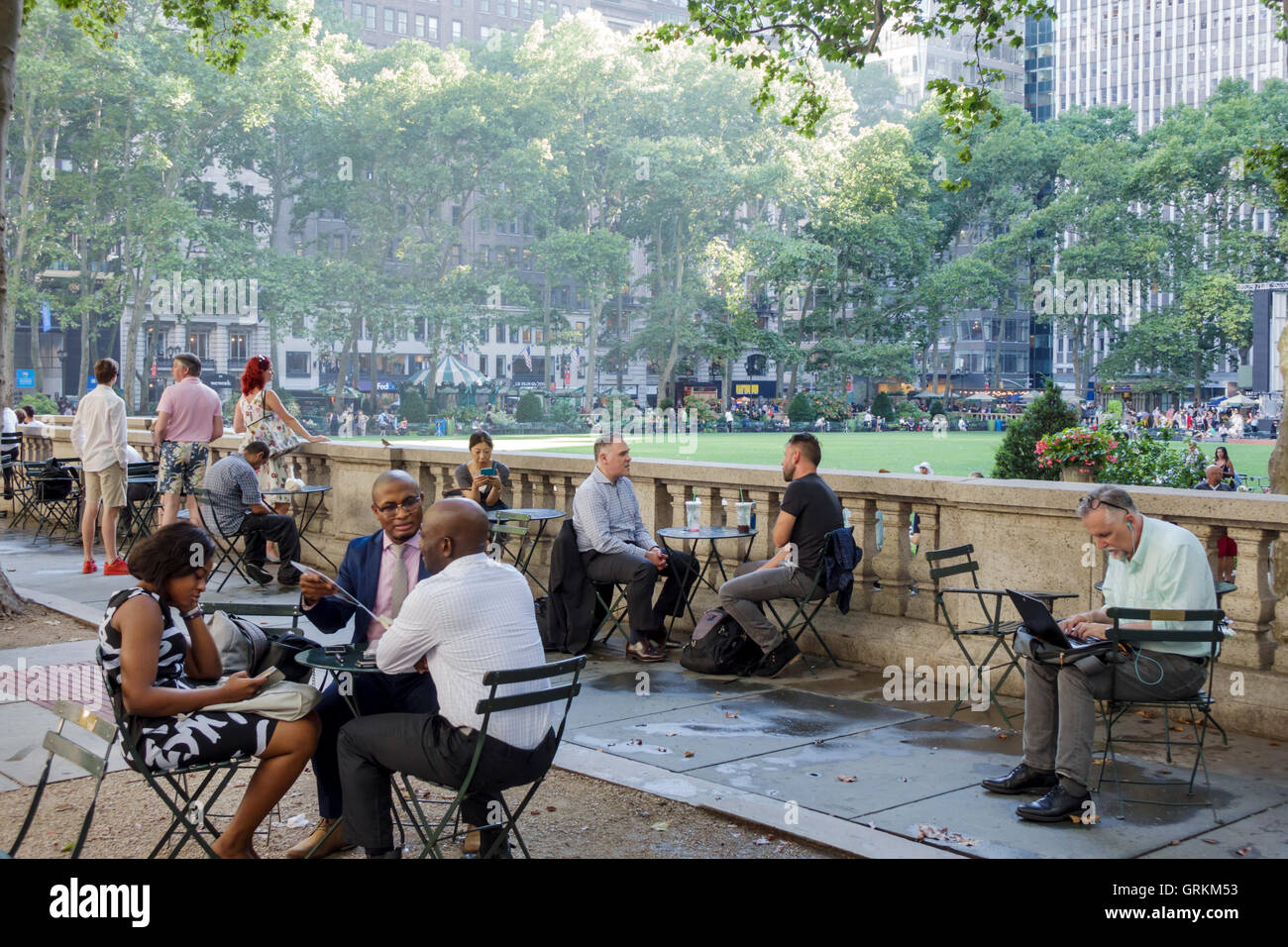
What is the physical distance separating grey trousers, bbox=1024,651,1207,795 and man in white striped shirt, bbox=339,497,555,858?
91.7 inches

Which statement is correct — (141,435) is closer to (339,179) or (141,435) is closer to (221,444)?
(221,444)

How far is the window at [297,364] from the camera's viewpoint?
261ft

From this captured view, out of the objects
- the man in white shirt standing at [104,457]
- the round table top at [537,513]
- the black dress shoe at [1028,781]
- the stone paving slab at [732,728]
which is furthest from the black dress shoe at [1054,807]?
the man in white shirt standing at [104,457]

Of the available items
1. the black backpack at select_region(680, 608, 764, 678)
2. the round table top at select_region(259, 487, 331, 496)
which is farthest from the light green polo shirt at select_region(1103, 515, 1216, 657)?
the round table top at select_region(259, 487, 331, 496)

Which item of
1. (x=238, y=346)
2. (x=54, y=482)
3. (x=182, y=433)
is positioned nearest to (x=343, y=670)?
(x=182, y=433)

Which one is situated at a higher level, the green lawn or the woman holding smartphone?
the woman holding smartphone

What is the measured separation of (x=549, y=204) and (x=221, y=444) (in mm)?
60001

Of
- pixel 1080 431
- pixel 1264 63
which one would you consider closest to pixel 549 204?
pixel 1080 431

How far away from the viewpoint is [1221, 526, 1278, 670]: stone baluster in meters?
6.67

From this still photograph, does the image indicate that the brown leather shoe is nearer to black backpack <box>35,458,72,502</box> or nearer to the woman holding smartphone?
the woman holding smartphone

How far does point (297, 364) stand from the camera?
80.4 m

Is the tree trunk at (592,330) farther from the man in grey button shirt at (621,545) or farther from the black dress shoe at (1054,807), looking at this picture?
the black dress shoe at (1054,807)

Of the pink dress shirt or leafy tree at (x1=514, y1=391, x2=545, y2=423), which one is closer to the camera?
the pink dress shirt
